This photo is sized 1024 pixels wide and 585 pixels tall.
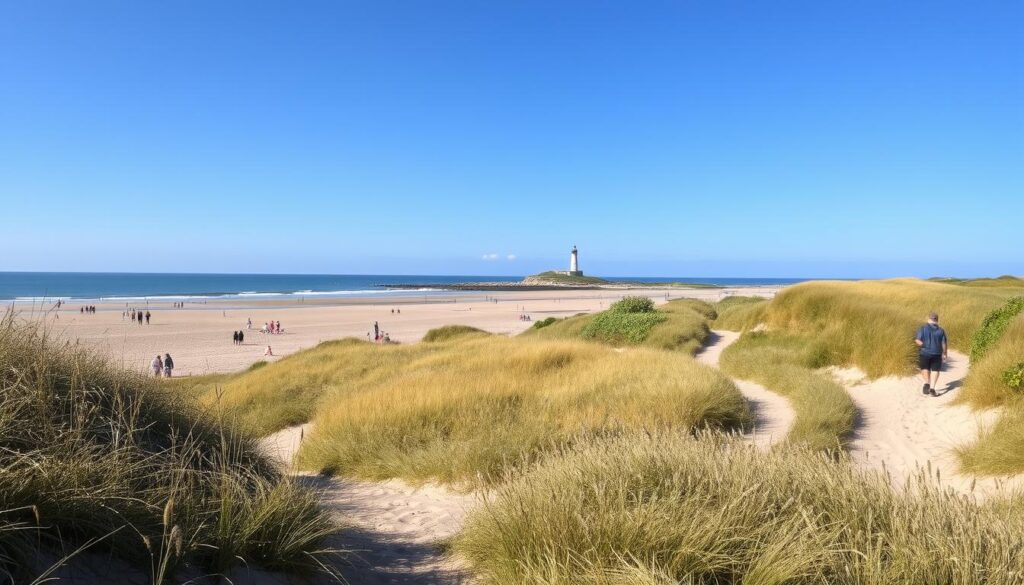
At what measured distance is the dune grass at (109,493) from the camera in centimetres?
325

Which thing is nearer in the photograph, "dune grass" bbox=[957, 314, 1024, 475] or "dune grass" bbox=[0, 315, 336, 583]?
"dune grass" bbox=[0, 315, 336, 583]

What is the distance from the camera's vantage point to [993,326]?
12.8m

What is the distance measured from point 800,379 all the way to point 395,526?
10.8 metres

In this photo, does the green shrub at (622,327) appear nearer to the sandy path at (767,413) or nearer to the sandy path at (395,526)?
the sandy path at (767,413)

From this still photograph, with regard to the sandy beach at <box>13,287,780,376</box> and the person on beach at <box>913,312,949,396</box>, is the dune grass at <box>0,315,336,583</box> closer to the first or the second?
the person on beach at <box>913,312,949,396</box>

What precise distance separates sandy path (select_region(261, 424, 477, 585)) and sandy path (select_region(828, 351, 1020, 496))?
16.1 feet

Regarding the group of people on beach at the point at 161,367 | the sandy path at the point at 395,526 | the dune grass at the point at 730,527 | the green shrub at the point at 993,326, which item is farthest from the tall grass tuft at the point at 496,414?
the group of people on beach at the point at 161,367

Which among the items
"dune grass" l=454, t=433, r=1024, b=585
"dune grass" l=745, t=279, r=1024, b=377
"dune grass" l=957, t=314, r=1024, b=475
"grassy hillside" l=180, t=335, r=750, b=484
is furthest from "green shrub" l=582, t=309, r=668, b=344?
"dune grass" l=454, t=433, r=1024, b=585

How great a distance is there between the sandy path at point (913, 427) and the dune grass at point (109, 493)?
21.0ft

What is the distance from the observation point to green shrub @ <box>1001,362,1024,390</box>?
9.20 m

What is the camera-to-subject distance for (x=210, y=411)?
22.9 ft

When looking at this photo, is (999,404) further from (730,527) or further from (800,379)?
(730,527)

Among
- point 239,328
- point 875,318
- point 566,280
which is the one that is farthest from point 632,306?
point 566,280

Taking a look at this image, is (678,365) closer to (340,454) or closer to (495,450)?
(495,450)
